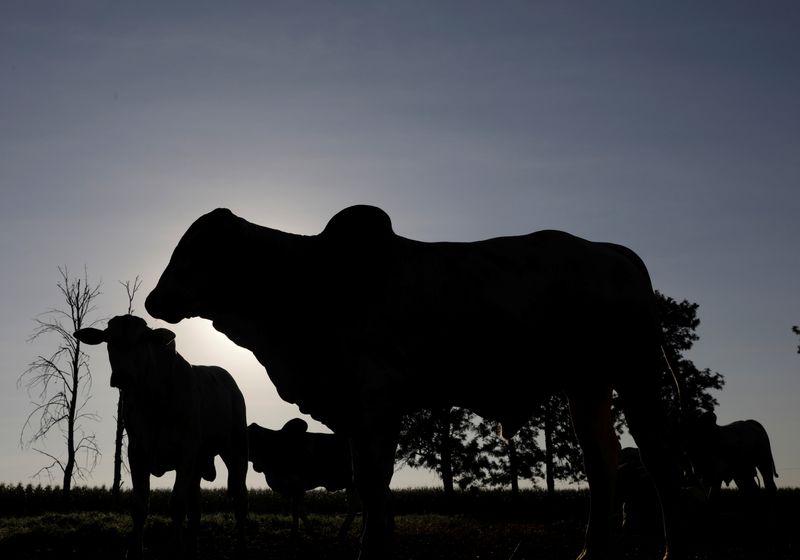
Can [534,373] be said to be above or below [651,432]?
above

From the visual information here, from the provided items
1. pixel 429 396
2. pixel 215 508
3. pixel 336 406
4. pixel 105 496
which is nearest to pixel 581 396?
pixel 429 396

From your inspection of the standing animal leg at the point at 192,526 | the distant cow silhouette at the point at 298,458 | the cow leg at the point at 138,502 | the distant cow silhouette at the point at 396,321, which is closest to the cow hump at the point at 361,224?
the distant cow silhouette at the point at 396,321

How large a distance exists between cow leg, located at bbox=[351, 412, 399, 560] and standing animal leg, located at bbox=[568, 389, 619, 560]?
2110 millimetres

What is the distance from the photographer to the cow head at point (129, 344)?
34.0ft

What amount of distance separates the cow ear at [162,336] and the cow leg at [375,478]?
599 centimetres

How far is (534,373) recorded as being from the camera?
20.7ft

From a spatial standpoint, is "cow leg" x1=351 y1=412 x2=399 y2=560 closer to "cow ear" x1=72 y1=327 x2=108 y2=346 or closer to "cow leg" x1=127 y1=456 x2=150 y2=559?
"cow leg" x1=127 y1=456 x2=150 y2=559

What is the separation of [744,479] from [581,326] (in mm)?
15294

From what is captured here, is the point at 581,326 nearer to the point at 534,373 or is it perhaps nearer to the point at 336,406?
the point at 534,373

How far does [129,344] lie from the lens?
34.4 feet

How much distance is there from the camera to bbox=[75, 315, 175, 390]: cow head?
10375mm

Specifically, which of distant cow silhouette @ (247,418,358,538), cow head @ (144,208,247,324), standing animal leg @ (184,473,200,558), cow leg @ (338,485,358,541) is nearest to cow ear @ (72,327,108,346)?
standing animal leg @ (184,473,200,558)

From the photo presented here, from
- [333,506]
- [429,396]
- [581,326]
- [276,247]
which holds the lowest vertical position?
[333,506]

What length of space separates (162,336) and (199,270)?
5158 mm
